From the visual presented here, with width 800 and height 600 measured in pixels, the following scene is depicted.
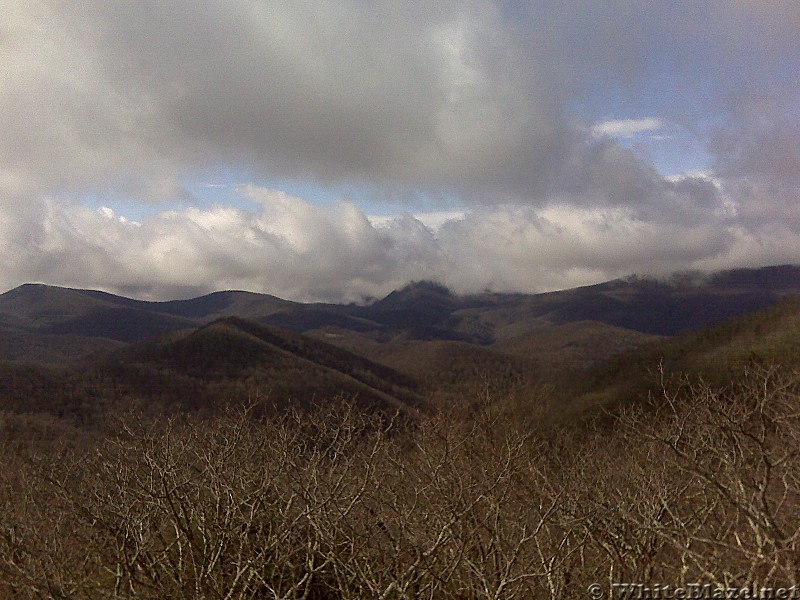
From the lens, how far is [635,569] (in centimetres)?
1273

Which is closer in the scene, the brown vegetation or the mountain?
the brown vegetation

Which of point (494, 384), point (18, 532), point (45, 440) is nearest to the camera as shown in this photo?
point (18, 532)

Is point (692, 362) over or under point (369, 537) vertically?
under

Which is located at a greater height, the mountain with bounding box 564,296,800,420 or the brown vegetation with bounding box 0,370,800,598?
the brown vegetation with bounding box 0,370,800,598

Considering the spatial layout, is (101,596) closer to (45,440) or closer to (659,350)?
(45,440)

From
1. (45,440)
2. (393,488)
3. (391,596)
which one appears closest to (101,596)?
(391,596)

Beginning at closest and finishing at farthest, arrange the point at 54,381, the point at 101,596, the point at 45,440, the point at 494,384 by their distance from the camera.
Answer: the point at 101,596
the point at 494,384
the point at 45,440
the point at 54,381

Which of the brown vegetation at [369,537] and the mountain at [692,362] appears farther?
the mountain at [692,362]

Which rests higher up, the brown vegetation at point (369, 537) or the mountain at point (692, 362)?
the brown vegetation at point (369, 537)

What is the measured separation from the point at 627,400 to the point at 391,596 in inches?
4764

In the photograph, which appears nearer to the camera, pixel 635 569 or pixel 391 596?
pixel 635 569

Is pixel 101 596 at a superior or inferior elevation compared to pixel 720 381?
superior

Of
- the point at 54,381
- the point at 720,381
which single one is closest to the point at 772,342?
the point at 720,381

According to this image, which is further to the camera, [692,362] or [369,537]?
[692,362]
